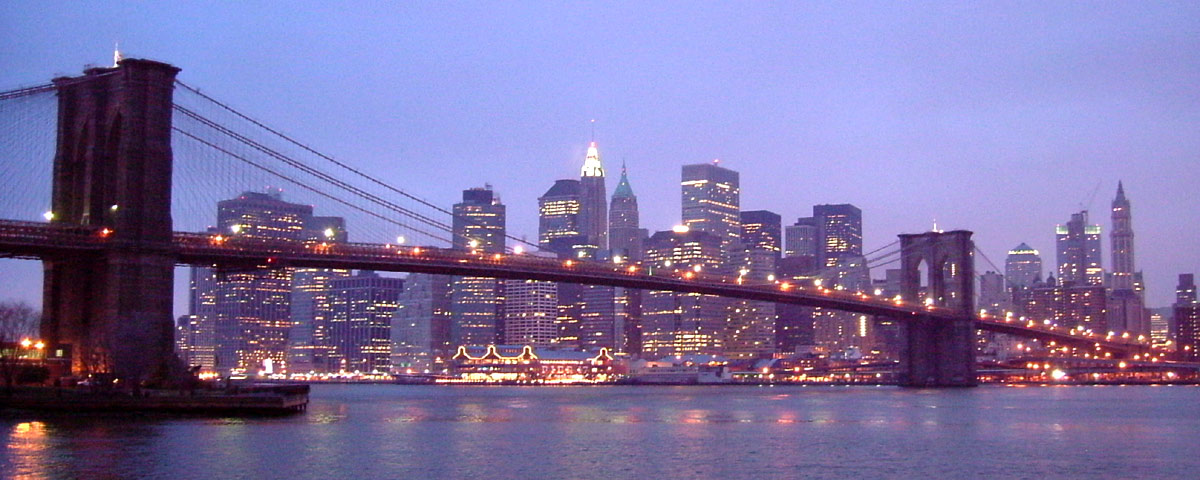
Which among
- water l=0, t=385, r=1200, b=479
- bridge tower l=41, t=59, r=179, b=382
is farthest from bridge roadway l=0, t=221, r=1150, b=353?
water l=0, t=385, r=1200, b=479

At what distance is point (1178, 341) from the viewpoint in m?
187

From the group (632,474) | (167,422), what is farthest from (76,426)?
(632,474)

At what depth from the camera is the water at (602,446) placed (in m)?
33.8

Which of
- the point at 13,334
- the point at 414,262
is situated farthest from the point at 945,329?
the point at 13,334

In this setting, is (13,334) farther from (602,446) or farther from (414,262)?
(602,446)

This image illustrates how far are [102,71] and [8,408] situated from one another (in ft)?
40.4

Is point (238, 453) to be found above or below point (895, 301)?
below

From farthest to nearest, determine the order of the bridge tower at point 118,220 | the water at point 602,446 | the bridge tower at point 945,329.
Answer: the bridge tower at point 945,329, the bridge tower at point 118,220, the water at point 602,446

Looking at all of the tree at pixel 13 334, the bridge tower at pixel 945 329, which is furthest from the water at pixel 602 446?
the bridge tower at pixel 945 329

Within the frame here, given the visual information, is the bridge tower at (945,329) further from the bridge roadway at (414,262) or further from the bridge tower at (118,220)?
the bridge tower at (118,220)

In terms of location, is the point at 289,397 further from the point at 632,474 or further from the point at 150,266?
the point at 632,474

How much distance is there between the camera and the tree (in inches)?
1988

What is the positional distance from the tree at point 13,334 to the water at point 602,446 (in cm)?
376

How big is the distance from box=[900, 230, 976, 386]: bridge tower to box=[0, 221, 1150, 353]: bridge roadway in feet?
4.63
